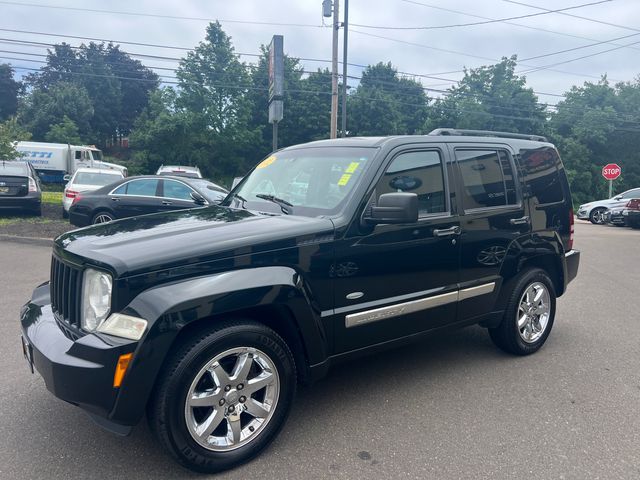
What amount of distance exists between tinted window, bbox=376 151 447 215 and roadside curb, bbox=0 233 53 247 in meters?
8.67

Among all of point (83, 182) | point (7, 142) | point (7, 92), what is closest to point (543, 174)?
point (83, 182)

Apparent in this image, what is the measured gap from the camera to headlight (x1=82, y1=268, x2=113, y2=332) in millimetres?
2555

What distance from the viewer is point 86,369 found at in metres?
2.40

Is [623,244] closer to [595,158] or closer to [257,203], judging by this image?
[257,203]

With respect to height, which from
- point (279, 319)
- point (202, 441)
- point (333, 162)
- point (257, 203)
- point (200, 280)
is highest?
point (333, 162)

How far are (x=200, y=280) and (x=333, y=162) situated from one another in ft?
4.94

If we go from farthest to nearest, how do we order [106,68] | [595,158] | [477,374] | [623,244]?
[106,68]
[595,158]
[623,244]
[477,374]

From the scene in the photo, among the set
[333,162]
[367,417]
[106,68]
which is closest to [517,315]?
[367,417]

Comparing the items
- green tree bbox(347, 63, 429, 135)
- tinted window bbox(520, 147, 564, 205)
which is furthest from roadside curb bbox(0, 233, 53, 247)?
green tree bbox(347, 63, 429, 135)

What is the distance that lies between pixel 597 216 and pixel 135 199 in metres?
18.9

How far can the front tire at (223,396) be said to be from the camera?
2.52 metres

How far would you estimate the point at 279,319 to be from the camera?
294cm

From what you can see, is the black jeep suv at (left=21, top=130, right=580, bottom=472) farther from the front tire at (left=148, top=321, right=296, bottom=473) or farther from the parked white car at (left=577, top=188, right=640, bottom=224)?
the parked white car at (left=577, top=188, right=640, bottom=224)

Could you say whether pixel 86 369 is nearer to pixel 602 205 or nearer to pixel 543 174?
pixel 543 174
